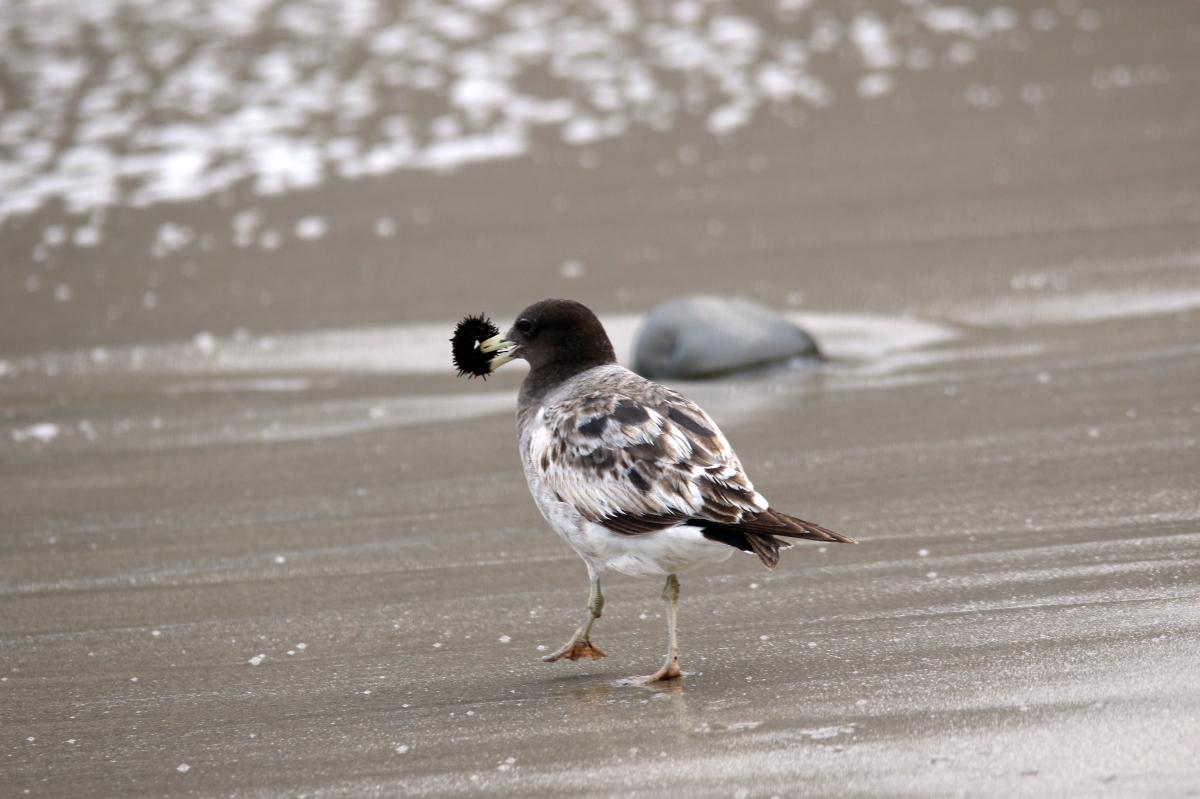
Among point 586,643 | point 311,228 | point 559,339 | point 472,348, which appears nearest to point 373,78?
point 311,228

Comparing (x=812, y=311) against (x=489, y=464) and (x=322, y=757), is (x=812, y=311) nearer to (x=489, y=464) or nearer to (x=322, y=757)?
(x=489, y=464)

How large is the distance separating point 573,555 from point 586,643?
125 centimetres

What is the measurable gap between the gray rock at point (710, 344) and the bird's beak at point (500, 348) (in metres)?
3.03

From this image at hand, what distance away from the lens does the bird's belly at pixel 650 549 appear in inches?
201

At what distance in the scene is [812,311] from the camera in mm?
10055

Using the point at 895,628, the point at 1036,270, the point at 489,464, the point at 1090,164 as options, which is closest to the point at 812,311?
the point at 1036,270

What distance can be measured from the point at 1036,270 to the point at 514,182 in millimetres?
4814

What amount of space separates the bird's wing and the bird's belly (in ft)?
0.12

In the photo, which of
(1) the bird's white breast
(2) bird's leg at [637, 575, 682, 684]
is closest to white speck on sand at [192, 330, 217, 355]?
(1) the bird's white breast

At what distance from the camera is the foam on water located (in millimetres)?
14805

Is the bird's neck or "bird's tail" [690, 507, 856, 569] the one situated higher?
the bird's neck

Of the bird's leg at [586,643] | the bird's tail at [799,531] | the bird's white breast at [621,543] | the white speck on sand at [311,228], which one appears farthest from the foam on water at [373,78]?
the bird's tail at [799,531]

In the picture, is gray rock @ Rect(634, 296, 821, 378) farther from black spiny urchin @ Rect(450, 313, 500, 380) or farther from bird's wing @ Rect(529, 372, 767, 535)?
bird's wing @ Rect(529, 372, 767, 535)

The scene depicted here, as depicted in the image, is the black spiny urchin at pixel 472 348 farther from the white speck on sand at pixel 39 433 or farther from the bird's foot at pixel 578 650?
the white speck on sand at pixel 39 433
